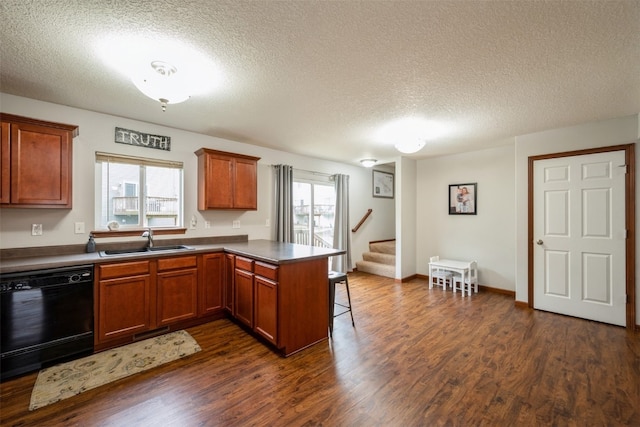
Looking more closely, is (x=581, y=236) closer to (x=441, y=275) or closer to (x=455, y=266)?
(x=455, y=266)

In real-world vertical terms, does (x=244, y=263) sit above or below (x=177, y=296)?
above

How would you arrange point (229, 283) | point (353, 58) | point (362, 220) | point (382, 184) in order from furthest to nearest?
point (382, 184), point (362, 220), point (229, 283), point (353, 58)

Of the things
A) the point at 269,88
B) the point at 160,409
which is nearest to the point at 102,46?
the point at 269,88

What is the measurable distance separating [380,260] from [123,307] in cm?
463

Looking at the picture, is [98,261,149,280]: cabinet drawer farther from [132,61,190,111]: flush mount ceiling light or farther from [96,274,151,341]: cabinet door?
[132,61,190,111]: flush mount ceiling light

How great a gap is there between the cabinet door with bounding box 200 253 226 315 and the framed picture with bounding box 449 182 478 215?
419 cm

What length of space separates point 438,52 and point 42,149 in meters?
3.52

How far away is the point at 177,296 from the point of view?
3.01 metres

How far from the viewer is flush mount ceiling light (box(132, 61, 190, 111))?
1990mm

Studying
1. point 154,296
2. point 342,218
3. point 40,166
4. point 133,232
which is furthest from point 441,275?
point 40,166

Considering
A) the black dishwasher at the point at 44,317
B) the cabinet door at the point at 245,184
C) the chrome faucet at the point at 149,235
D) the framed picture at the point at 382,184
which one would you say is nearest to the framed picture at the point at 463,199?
the framed picture at the point at 382,184

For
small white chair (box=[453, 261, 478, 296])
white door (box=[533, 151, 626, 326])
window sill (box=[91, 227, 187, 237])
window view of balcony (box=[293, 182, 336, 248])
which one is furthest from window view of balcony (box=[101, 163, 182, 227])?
white door (box=[533, 151, 626, 326])

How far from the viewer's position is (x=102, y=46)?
5.99 ft

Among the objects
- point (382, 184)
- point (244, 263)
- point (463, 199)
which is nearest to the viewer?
point (244, 263)
